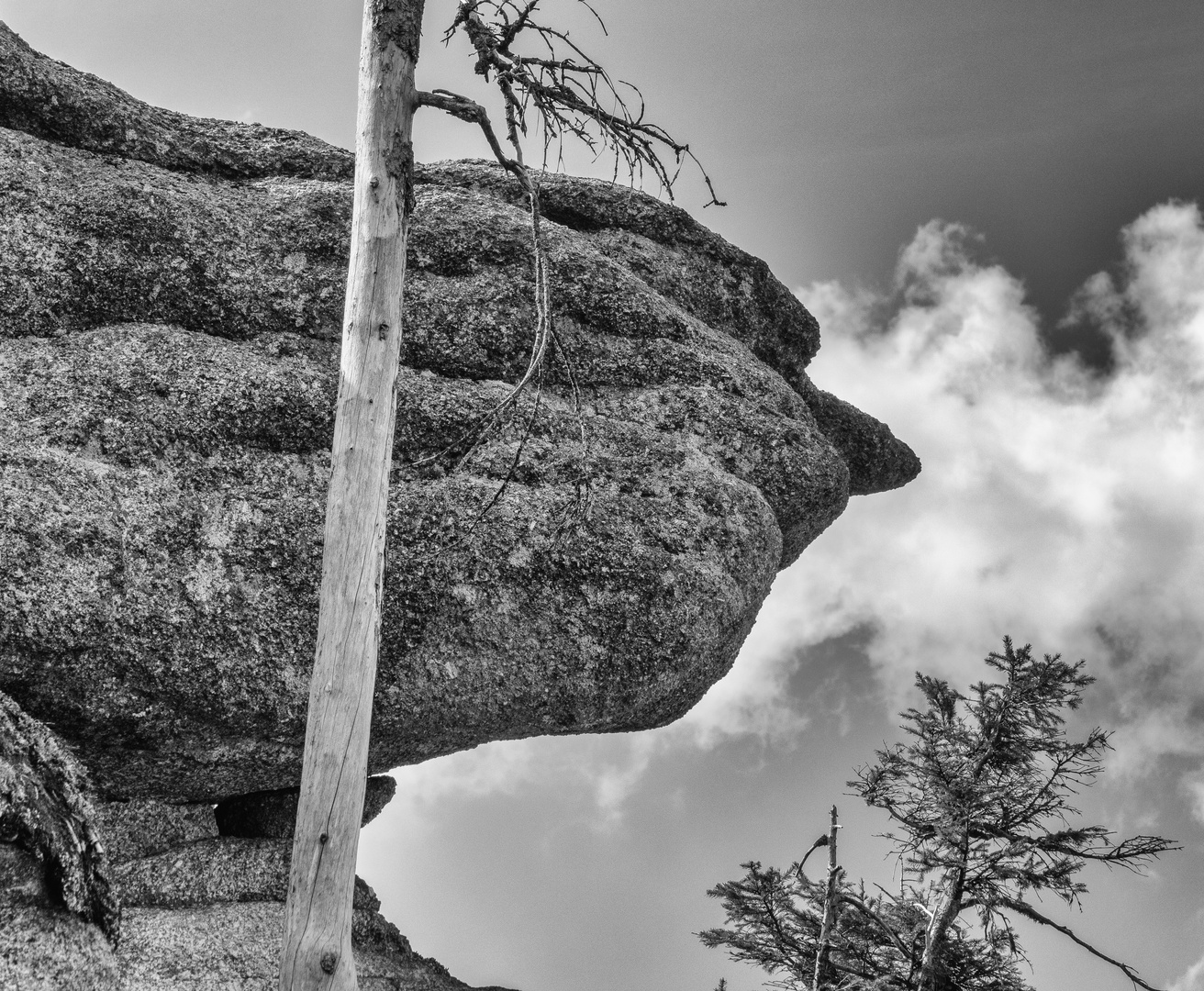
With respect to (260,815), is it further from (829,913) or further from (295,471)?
(829,913)

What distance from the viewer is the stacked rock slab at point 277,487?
33.3ft

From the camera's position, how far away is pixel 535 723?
1193 cm

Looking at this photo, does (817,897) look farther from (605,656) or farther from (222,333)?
(222,333)

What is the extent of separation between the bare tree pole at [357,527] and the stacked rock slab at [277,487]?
1.16 meters

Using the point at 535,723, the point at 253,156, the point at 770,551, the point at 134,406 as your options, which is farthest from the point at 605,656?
the point at 253,156

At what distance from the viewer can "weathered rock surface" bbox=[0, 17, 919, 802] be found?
10.3 metres

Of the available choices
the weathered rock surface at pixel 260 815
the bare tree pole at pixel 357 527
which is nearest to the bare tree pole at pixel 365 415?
the bare tree pole at pixel 357 527

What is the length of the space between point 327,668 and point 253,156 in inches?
348

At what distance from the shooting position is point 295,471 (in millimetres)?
11508

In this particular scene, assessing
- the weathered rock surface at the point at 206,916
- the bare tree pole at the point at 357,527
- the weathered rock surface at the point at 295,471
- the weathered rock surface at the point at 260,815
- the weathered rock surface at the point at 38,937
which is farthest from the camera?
the weathered rock surface at the point at 260,815

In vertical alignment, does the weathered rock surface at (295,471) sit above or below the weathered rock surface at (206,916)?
above

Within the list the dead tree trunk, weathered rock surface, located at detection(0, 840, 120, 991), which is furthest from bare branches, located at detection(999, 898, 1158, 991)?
Answer: weathered rock surface, located at detection(0, 840, 120, 991)

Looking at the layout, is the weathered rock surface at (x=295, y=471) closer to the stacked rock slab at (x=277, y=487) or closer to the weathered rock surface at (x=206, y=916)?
the stacked rock slab at (x=277, y=487)

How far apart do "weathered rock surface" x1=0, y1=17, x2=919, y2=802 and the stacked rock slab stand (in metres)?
0.03
